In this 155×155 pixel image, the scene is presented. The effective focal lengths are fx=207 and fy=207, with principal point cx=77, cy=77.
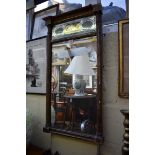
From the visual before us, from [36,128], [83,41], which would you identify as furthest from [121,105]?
[36,128]

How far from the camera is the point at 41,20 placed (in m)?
2.21

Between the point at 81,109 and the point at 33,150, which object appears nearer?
the point at 81,109

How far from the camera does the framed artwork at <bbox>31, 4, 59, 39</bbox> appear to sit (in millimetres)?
2079

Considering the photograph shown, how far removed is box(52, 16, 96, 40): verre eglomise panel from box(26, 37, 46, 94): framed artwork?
256mm

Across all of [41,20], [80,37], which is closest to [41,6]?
[41,20]

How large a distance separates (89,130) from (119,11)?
0.98 meters

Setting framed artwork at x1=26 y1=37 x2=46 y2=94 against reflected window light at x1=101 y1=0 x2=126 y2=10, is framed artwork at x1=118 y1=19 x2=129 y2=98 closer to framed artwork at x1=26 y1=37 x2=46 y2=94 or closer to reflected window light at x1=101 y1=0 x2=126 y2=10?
reflected window light at x1=101 y1=0 x2=126 y2=10

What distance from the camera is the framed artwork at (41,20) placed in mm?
2079

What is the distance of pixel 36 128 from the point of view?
7.20 feet

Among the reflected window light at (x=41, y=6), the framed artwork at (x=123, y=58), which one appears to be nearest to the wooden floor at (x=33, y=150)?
the framed artwork at (x=123, y=58)

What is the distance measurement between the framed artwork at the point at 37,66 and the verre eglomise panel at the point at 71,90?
217 mm

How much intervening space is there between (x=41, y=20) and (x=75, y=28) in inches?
22.6

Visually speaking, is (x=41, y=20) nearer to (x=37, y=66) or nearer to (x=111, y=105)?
(x=37, y=66)
